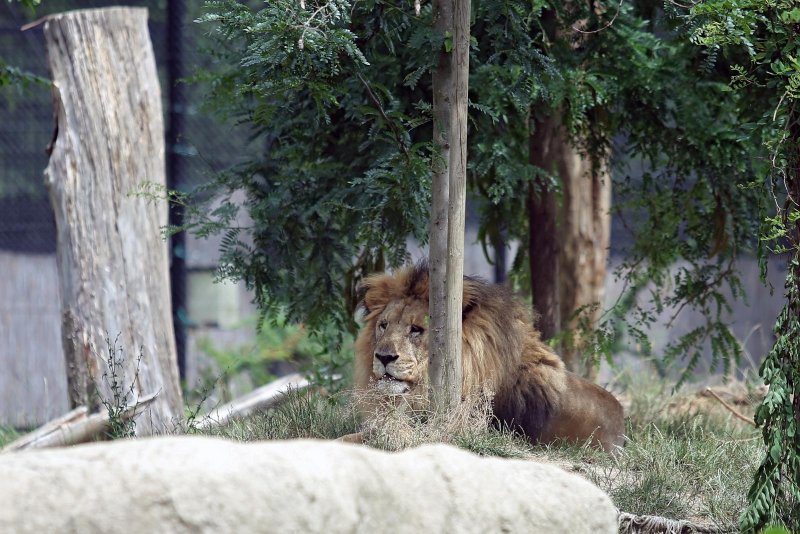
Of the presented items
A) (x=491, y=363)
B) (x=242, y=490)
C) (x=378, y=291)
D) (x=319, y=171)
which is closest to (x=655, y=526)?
(x=491, y=363)

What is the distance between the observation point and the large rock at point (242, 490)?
7.44 feet

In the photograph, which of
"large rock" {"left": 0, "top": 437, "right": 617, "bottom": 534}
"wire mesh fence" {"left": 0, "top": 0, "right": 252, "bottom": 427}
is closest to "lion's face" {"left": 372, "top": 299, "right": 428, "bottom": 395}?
"large rock" {"left": 0, "top": 437, "right": 617, "bottom": 534}

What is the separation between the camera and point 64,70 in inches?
262

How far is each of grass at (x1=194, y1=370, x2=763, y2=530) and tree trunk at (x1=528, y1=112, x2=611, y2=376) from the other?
3.38ft

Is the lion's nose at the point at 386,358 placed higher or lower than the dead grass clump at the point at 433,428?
higher

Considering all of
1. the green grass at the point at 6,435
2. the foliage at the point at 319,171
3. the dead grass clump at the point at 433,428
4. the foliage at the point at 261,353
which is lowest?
the foliage at the point at 261,353

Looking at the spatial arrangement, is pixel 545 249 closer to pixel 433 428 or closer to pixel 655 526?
pixel 433 428

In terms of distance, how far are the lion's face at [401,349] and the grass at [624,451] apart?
223 mm

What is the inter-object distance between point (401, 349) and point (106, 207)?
2.80 metres

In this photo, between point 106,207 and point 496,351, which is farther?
point 106,207

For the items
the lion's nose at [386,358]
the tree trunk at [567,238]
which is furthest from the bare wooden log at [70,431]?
the tree trunk at [567,238]

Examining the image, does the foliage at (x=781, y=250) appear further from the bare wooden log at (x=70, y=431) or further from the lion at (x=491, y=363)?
the bare wooden log at (x=70, y=431)

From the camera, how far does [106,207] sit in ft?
21.6

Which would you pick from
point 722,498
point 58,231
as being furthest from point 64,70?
point 722,498
